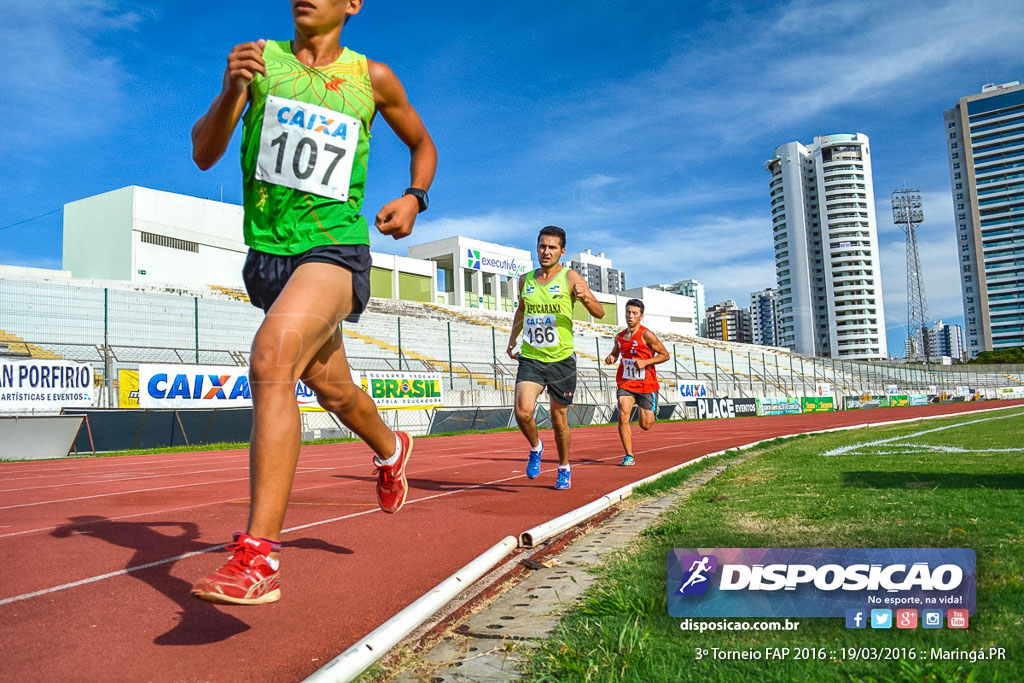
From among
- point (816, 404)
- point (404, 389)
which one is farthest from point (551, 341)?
point (816, 404)

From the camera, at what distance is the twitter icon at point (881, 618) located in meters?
1.93

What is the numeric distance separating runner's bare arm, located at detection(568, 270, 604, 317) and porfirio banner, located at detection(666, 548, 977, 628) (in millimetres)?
3616

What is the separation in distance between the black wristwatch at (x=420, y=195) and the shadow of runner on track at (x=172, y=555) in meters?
1.69

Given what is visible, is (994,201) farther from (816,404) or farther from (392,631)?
(392,631)

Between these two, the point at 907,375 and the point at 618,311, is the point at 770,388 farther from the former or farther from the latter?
the point at 618,311

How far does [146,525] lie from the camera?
14.5 ft

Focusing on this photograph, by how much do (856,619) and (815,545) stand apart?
1040 mm

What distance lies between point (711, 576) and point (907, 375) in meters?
63.3

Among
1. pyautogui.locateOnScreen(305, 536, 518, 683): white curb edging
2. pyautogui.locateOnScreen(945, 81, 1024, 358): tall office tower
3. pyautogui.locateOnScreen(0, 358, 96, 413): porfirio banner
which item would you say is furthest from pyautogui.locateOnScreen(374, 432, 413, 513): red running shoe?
pyautogui.locateOnScreen(945, 81, 1024, 358): tall office tower

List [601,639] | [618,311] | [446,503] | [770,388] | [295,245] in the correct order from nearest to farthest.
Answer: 1. [601,639]
2. [295,245]
3. [446,503]
4. [770,388]
5. [618,311]

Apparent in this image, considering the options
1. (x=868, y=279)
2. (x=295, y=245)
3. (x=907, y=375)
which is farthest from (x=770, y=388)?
(x=868, y=279)

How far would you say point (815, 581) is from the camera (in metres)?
2.06

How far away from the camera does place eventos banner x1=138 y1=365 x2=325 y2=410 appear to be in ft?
53.1

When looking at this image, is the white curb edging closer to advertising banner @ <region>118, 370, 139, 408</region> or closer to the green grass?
the green grass
